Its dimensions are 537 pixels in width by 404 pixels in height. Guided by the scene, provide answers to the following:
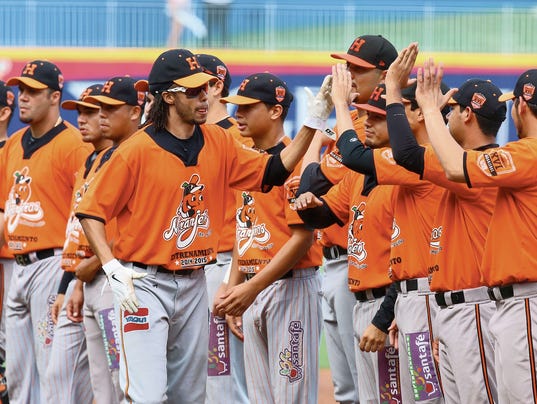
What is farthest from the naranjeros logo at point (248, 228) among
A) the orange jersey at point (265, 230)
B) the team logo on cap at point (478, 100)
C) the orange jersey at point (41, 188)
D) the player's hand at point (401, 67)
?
the team logo on cap at point (478, 100)

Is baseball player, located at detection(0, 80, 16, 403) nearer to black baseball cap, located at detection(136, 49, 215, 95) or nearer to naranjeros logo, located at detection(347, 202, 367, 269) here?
black baseball cap, located at detection(136, 49, 215, 95)

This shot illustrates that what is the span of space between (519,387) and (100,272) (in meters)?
3.24

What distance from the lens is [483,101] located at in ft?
18.8

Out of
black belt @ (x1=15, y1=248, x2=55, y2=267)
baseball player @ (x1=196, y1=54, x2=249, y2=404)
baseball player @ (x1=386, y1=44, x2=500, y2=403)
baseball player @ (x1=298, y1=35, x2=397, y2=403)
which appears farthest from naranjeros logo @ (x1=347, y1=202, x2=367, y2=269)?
black belt @ (x1=15, y1=248, x2=55, y2=267)

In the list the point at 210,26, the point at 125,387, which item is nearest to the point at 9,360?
the point at 125,387

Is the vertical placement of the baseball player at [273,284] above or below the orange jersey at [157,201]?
below

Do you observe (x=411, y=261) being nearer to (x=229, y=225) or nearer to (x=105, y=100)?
(x=229, y=225)

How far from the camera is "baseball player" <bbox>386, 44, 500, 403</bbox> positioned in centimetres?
560

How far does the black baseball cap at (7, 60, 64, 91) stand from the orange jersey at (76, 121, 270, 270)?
2.45m

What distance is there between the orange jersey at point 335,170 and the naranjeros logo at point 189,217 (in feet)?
3.17

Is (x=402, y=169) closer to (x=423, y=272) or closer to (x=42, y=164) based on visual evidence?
(x=423, y=272)

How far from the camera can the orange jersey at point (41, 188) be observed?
8227mm

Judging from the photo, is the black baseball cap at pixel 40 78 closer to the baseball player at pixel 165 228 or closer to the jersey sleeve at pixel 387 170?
the baseball player at pixel 165 228

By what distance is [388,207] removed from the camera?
646 cm
